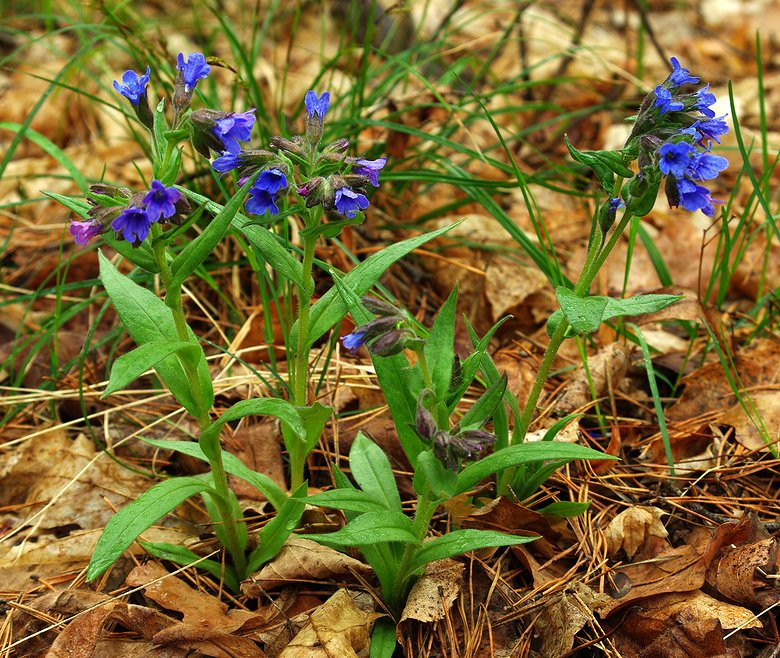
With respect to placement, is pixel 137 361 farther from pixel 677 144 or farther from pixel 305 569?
pixel 677 144

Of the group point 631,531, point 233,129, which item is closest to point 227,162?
point 233,129

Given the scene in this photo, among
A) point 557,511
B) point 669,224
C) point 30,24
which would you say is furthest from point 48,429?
point 30,24

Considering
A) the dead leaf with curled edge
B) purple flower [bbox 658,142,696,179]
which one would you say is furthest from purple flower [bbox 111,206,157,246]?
purple flower [bbox 658,142,696,179]

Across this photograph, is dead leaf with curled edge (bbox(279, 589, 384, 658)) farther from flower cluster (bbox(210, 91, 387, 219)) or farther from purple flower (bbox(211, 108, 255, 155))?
purple flower (bbox(211, 108, 255, 155))

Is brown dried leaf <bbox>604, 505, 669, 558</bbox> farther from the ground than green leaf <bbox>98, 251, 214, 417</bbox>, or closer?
closer

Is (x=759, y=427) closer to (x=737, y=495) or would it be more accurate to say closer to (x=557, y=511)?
(x=737, y=495)

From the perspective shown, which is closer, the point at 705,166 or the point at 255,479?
the point at 705,166
